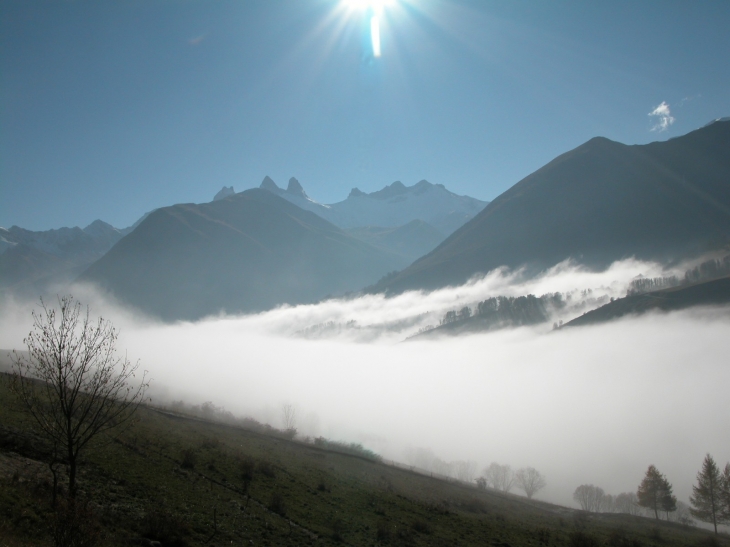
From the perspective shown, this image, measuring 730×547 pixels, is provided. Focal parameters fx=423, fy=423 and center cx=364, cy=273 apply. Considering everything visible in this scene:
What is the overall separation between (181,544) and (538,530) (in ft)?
124

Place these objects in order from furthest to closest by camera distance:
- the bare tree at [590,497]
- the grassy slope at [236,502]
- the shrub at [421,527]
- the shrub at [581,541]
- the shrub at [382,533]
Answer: the bare tree at [590,497] < the shrub at [581,541] < the shrub at [421,527] < the shrub at [382,533] < the grassy slope at [236,502]

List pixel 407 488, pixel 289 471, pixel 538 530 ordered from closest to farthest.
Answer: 1. pixel 538 530
2. pixel 289 471
3. pixel 407 488

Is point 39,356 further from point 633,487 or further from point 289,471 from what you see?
point 633,487

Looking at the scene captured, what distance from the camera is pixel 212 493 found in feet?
117

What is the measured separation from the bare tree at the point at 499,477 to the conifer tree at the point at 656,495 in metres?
51.1

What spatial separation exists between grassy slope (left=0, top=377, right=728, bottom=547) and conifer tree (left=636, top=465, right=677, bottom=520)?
122 ft

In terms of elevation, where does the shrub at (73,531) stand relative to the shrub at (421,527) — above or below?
above

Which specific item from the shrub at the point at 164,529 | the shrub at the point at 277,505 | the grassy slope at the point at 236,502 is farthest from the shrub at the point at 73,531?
the shrub at the point at 277,505

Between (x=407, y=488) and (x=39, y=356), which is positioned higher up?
(x=39, y=356)

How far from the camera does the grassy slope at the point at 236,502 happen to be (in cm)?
2556

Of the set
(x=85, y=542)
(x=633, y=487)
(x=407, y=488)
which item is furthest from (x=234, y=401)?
(x=633, y=487)

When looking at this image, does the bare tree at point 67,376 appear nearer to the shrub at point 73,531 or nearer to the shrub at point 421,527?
the shrub at point 73,531

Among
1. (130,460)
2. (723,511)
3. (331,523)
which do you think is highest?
(130,460)

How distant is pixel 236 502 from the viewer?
34938 mm
